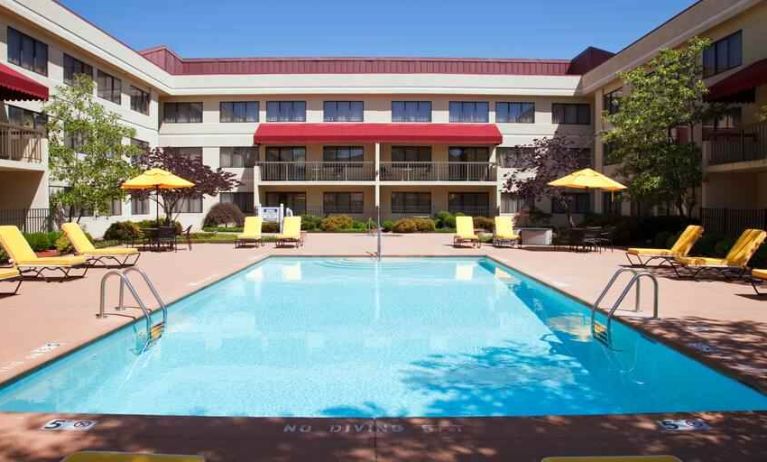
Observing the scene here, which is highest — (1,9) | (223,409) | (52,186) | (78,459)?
(1,9)

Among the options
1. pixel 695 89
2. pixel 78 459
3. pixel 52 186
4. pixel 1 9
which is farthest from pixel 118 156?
pixel 78 459

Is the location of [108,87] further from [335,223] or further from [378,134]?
[378,134]

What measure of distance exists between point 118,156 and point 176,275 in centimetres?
1289

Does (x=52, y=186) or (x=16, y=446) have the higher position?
(x=52, y=186)

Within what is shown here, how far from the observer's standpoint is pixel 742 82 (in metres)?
19.1

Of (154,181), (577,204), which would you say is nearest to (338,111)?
(577,204)

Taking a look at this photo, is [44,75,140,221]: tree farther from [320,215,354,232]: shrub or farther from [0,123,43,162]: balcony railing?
[320,215,354,232]: shrub

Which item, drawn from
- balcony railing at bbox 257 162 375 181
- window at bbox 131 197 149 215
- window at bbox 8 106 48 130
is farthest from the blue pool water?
balcony railing at bbox 257 162 375 181

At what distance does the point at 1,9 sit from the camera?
21406mm

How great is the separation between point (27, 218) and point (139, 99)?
14.4 m

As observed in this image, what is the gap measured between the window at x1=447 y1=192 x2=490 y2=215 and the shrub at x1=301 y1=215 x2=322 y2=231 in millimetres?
8655

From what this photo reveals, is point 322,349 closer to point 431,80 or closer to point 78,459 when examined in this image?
point 78,459

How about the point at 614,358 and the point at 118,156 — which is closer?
the point at 614,358

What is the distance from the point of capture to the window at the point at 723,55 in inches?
864
